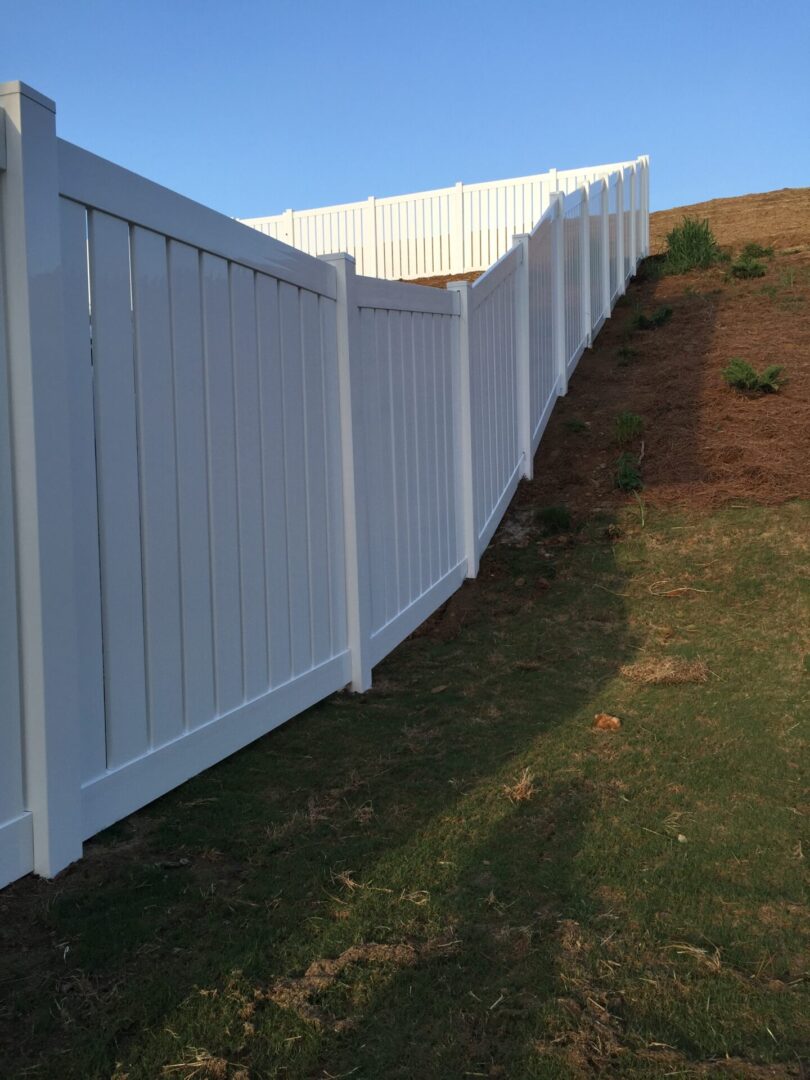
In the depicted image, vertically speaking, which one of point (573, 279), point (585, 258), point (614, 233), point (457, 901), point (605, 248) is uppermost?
point (614, 233)

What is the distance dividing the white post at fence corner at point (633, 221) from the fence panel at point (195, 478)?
11.6m

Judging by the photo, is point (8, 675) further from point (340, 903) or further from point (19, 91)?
point (19, 91)

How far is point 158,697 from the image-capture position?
2.75 meters

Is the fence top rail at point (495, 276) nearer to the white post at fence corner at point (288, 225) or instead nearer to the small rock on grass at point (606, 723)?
the small rock on grass at point (606, 723)

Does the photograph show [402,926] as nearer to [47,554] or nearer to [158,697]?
[158,697]

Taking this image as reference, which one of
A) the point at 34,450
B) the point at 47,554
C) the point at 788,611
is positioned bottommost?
the point at 788,611

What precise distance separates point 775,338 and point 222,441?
7.81 m

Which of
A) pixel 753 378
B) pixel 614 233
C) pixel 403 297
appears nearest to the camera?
pixel 403 297

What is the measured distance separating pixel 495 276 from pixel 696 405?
251cm

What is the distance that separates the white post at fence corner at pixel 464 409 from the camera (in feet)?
18.5

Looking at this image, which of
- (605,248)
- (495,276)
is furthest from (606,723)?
(605,248)

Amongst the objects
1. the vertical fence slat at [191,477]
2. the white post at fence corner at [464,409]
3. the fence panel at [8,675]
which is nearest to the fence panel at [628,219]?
the white post at fence corner at [464,409]

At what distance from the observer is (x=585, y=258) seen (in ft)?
33.6

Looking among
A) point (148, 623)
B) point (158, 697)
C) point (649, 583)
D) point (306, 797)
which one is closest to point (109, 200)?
point (148, 623)
